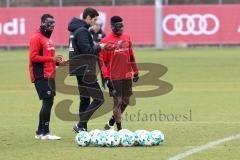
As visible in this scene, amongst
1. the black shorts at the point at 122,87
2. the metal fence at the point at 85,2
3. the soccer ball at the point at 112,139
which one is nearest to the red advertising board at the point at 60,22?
the metal fence at the point at 85,2

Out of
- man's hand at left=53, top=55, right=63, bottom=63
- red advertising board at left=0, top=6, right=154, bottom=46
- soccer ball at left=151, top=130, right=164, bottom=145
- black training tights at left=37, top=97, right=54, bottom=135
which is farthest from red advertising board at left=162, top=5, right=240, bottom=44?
soccer ball at left=151, top=130, right=164, bottom=145

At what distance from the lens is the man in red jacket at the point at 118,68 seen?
1352 centimetres

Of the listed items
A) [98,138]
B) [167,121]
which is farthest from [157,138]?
[167,121]

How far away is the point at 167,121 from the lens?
15.3m

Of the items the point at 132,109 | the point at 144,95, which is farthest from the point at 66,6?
the point at 132,109

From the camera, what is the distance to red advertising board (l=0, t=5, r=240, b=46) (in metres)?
40.1

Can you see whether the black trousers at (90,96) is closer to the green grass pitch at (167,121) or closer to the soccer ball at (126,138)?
the green grass pitch at (167,121)

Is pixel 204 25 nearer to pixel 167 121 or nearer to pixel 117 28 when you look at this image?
pixel 167 121

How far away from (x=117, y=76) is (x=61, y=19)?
2833cm

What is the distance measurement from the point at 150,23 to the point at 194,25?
2.46 m

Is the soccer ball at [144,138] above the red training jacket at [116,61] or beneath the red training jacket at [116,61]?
beneath

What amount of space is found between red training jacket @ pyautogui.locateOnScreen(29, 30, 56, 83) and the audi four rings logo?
27.6m

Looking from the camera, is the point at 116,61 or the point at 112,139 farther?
the point at 116,61

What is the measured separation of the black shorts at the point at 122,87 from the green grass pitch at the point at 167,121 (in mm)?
783
